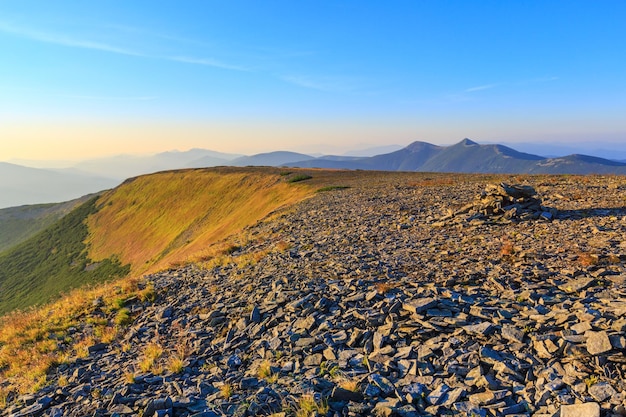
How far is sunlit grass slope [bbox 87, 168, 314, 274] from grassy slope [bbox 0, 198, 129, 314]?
9.32ft

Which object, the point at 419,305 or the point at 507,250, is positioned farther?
the point at 507,250

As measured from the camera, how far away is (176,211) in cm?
7369

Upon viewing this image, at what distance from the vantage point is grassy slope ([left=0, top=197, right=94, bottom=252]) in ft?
472

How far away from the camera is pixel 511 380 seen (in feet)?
21.6

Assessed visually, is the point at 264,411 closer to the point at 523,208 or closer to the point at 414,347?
the point at 414,347

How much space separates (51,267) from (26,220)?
11864 cm

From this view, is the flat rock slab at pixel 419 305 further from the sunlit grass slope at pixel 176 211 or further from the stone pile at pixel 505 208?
the sunlit grass slope at pixel 176 211

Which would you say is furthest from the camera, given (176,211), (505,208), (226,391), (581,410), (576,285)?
(176,211)

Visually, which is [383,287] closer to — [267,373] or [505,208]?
[267,373]

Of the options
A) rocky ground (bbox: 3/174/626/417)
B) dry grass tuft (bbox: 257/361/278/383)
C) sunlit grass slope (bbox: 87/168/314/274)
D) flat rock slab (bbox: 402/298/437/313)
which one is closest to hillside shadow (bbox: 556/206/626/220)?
rocky ground (bbox: 3/174/626/417)

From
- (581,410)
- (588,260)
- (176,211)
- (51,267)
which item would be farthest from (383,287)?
(51,267)

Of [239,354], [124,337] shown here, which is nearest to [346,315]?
[239,354]

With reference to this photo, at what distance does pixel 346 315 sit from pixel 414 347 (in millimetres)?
2478

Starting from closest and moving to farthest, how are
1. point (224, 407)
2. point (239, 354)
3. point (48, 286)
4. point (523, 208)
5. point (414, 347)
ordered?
A: point (224, 407), point (414, 347), point (239, 354), point (523, 208), point (48, 286)
